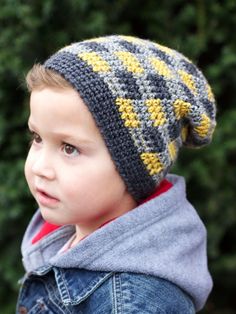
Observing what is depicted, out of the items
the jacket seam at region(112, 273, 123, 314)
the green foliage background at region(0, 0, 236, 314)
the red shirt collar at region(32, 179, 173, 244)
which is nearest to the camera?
the jacket seam at region(112, 273, 123, 314)

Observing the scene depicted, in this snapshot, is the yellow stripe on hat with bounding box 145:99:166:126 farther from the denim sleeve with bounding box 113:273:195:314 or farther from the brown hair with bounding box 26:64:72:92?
the denim sleeve with bounding box 113:273:195:314

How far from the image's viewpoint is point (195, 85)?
5.87 ft

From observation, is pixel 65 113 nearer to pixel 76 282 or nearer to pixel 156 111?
pixel 156 111

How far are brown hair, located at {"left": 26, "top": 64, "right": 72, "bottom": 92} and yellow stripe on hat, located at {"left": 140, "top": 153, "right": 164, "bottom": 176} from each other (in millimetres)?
300

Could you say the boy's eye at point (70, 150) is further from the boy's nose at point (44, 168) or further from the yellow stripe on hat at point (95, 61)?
the yellow stripe on hat at point (95, 61)

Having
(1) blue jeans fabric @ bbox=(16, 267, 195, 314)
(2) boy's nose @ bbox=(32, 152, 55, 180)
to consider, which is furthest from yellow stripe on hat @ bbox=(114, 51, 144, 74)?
(1) blue jeans fabric @ bbox=(16, 267, 195, 314)

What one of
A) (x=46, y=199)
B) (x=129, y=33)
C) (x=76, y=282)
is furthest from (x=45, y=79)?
(x=129, y=33)

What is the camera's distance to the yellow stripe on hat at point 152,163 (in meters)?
1.69

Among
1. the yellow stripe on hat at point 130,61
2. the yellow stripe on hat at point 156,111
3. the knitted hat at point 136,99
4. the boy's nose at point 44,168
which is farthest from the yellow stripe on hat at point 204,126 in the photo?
the boy's nose at point 44,168

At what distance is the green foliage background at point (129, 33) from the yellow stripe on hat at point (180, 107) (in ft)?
3.16

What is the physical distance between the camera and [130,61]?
1.66m

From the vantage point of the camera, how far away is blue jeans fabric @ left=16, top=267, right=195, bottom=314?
158cm

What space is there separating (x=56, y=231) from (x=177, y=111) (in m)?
0.64

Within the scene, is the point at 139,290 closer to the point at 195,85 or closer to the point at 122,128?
the point at 122,128
